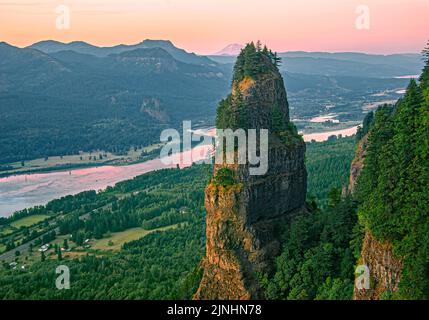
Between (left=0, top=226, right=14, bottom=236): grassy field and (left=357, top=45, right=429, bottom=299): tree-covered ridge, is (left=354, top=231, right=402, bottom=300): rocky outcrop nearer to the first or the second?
(left=357, top=45, right=429, bottom=299): tree-covered ridge

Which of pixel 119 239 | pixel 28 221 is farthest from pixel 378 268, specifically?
pixel 28 221

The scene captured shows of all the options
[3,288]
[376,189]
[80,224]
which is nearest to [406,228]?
[376,189]

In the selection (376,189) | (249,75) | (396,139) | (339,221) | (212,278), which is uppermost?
(249,75)

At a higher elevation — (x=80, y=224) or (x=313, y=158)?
(x=313, y=158)

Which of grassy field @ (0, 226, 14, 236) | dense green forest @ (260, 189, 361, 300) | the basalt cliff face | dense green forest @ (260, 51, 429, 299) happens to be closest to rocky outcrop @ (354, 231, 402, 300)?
dense green forest @ (260, 51, 429, 299)

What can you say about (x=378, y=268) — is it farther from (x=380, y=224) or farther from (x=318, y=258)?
(x=318, y=258)

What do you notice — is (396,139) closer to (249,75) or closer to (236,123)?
(236,123)

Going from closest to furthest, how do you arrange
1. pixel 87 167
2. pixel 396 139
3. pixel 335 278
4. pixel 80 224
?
pixel 396 139 < pixel 335 278 < pixel 80 224 < pixel 87 167
